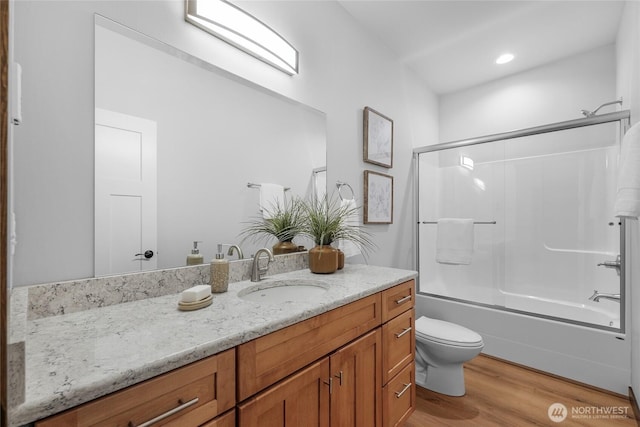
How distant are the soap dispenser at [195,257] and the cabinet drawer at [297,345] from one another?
55 centimetres

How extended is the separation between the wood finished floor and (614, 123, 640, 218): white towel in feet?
4.03

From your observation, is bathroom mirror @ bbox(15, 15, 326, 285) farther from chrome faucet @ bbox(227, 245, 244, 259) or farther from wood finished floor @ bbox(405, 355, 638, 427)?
wood finished floor @ bbox(405, 355, 638, 427)

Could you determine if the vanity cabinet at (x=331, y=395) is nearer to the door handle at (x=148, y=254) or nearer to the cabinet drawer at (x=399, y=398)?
the cabinet drawer at (x=399, y=398)

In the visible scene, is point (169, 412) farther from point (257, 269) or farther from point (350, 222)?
point (350, 222)

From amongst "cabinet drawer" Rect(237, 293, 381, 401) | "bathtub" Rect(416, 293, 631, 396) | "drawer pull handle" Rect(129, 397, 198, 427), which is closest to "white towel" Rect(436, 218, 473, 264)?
"bathtub" Rect(416, 293, 631, 396)

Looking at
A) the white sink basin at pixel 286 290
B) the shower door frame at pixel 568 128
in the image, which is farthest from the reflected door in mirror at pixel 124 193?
the shower door frame at pixel 568 128

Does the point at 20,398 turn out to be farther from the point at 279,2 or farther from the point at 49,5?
the point at 279,2

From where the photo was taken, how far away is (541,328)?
2.14 meters

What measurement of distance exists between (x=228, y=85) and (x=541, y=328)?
2.67 m

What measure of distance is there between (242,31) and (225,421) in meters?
1.50

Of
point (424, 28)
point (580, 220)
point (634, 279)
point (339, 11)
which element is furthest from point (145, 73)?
point (580, 220)

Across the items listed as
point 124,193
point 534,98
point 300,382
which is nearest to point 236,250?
point 124,193

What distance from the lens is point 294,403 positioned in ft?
2.90

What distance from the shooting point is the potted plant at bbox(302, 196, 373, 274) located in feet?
4.99
